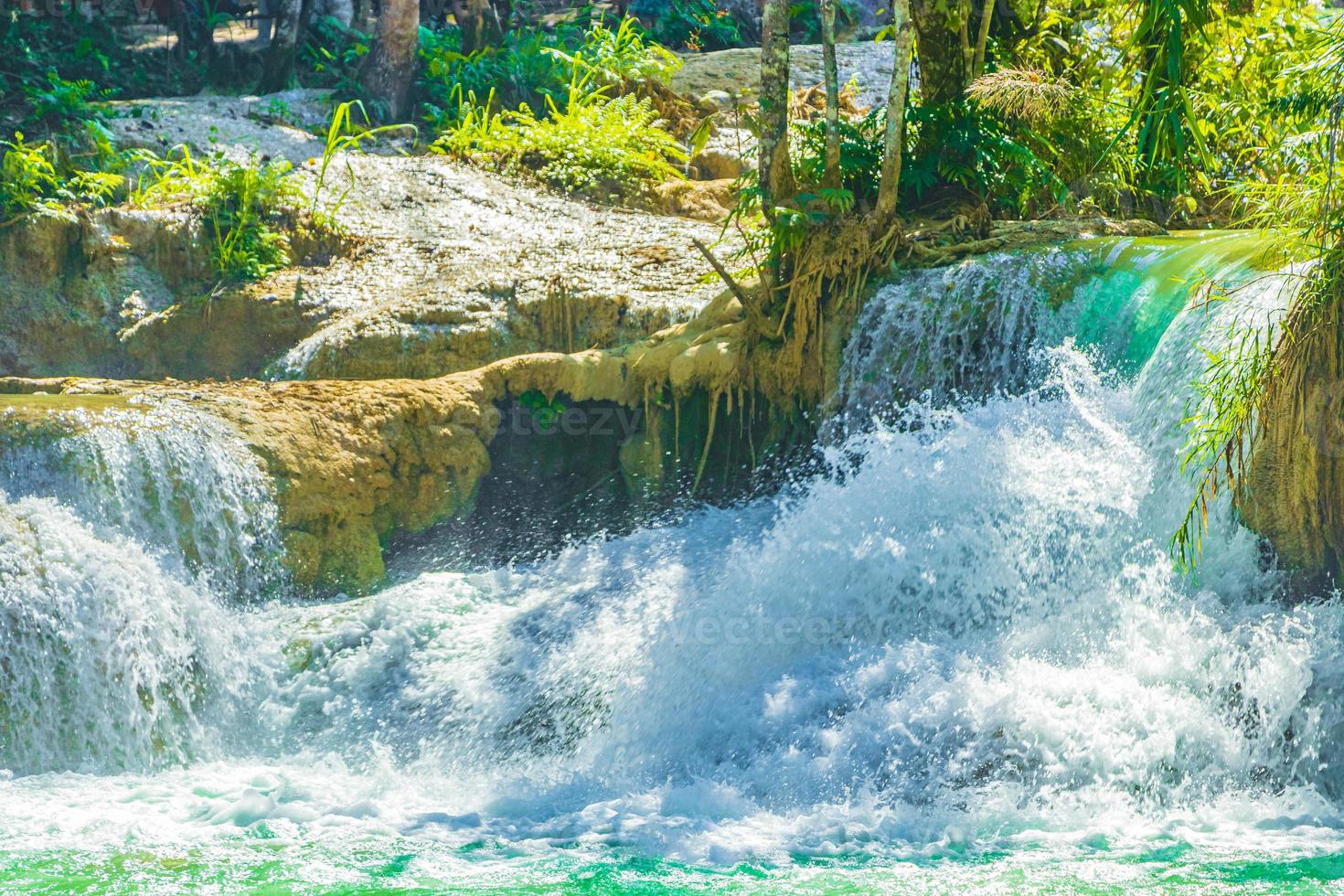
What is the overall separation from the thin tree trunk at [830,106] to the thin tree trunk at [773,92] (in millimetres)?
248

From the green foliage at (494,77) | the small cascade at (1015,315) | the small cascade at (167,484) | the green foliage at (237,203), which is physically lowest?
the small cascade at (167,484)

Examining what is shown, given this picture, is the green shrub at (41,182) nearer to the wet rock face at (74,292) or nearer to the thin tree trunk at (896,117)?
the wet rock face at (74,292)

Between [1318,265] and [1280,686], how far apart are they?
1704 millimetres

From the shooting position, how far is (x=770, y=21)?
862 centimetres

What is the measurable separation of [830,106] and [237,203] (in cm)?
473

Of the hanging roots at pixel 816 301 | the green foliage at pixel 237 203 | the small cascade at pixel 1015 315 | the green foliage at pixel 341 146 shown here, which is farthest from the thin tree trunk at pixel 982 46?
the green foliage at pixel 237 203

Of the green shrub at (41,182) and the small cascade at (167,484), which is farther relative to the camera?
the green shrub at (41,182)

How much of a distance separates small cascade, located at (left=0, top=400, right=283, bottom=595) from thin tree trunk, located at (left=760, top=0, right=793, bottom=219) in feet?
11.3

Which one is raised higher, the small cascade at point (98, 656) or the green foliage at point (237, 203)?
the green foliage at point (237, 203)

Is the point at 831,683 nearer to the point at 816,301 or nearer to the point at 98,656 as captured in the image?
the point at 816,301

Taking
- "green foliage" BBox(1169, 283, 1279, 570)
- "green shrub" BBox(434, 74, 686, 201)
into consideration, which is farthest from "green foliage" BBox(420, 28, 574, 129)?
"green foliage" BBox(1169, 283, 1279, 570)

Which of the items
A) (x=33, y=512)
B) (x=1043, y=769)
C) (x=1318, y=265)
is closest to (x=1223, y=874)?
(x=1043, y=769)

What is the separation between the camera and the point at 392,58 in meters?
13.4

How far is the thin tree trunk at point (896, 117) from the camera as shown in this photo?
26.3 feet
